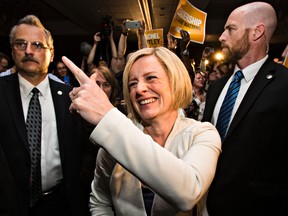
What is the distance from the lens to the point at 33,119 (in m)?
1.75

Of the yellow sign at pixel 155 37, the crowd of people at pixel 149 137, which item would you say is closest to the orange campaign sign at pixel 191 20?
the yellow sign at pixel 155 37

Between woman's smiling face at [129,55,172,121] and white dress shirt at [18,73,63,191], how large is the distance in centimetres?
83

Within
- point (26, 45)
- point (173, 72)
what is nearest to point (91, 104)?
point (173, 72)

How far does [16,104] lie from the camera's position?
1.72 m

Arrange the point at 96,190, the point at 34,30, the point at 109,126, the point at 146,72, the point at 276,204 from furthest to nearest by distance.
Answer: the point at 34,30 < the point at 276,204 < the point at 96,190 < the point at 146,72 < the point at 109,126

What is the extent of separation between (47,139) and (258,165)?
1.33 meters

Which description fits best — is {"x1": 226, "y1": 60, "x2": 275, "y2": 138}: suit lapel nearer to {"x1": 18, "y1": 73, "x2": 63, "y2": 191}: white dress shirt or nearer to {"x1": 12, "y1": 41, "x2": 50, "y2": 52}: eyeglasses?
{"x1": 18, "y1": 73, "x2": 63, "y2": 191}: white dress shirt

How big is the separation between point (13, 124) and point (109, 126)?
1114mm

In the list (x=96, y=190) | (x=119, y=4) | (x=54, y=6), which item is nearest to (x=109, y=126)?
(x=96, y=190)

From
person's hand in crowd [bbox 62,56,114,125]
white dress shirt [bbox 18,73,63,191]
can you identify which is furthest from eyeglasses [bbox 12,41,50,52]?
person's hand in crowd [bbox 62,56,114,125]

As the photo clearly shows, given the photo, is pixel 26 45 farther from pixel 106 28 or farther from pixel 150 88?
pixel 106 28

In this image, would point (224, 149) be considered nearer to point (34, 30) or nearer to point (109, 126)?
point (109, 126)

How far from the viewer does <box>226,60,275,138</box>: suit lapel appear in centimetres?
162

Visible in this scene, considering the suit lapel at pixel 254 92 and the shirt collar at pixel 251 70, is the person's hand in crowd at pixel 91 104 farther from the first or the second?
the shirt collar at pixel 251 70
